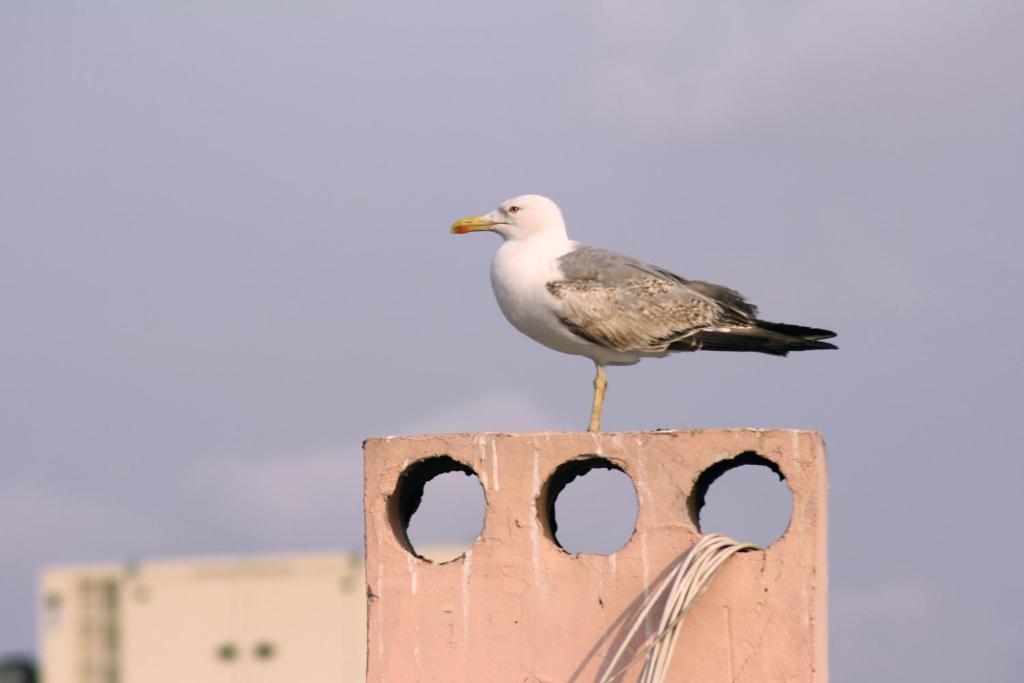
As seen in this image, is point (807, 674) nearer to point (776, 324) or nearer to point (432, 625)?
point (432, 625)

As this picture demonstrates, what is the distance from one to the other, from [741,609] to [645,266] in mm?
2859

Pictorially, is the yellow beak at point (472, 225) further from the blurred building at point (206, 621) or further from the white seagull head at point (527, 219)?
the blurred building at point (206, 621)

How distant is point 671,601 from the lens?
9625mm

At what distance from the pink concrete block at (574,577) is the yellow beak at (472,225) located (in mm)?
2014

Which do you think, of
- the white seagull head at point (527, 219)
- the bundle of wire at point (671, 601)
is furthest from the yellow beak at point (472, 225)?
the bundle of wire at point (671, 601)

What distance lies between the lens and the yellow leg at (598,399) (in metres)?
11.7

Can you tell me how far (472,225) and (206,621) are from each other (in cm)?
1656

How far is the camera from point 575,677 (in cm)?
1003

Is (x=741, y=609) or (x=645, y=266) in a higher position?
(x=645, y=266)

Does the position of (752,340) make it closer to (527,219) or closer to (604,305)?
(604,305)

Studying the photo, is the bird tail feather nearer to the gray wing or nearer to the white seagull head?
the gray wing

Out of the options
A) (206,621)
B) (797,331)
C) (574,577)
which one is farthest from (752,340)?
(206,621)

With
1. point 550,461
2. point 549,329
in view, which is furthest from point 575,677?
point 549,329

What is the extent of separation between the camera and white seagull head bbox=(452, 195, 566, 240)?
1213cm
